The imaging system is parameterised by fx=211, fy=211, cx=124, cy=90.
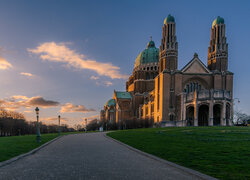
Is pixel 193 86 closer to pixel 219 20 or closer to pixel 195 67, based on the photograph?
pixel 195 67

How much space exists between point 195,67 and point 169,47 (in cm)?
833

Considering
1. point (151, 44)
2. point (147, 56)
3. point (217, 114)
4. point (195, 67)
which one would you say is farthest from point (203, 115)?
point (151, 44)

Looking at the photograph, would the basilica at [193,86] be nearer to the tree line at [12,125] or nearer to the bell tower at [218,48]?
the bell tower at [218,48]

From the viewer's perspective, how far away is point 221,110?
144 ft

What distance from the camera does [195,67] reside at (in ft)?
176

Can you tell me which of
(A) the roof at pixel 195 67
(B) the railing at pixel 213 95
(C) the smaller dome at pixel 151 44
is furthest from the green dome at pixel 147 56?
(B) the railing at pixel 213 95

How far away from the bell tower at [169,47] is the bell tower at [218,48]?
10076 millimetres

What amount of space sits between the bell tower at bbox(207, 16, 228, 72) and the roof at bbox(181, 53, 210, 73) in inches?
122

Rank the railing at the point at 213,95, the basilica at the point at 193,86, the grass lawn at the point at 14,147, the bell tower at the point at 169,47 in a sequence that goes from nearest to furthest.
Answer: the grass lawn at the point at 14,147 → the railing at the point at 213,95 → the basilica at the point at 193,86 → the bell tower at the point at 169,47

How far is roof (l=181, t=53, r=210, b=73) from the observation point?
5322 centimetres

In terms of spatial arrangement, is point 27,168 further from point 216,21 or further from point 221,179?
point 216,21

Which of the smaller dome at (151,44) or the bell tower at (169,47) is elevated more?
the smaller dome at (151,44)

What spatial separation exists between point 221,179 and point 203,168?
133cm

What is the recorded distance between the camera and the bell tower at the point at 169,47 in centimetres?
5238
